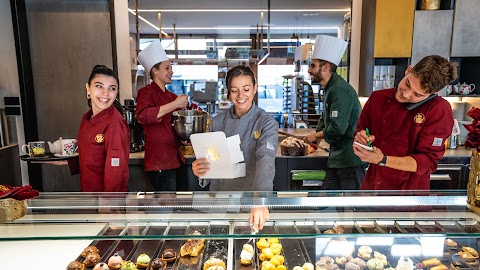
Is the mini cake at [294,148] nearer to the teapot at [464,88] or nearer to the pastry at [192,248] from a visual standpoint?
the pastry at [192,248]

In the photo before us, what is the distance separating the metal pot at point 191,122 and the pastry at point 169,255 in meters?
1.02

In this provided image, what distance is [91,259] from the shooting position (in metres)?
1.46

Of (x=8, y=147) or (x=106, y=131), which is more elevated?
(x=106, y=131)

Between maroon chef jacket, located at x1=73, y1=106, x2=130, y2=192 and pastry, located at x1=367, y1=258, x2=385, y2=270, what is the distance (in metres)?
1.32

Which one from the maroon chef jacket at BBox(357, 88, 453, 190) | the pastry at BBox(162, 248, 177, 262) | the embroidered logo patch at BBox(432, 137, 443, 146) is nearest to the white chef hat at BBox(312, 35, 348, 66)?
the maroon chef jacket at BBox(357, 88, 453, 190)

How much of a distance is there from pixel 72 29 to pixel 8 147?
133cm

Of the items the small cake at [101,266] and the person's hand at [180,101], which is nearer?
the small cake at [101,266]

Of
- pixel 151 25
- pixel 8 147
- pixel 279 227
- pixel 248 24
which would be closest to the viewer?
pixel 279 227

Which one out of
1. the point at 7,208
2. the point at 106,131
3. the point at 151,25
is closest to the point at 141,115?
the point at 106,131

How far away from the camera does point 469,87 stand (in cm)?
374

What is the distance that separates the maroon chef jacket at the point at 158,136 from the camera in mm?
2758

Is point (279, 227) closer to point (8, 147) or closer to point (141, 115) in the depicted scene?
point (141, 115)

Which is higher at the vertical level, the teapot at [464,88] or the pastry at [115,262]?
the teapot at [464,88]

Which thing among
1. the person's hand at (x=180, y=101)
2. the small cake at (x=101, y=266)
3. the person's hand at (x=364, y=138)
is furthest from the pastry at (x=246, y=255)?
the person's hand at (x=180, y=101)
